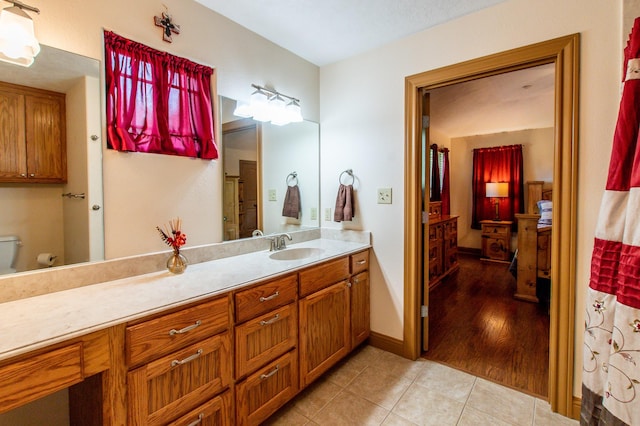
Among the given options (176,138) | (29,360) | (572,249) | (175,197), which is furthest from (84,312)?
(572,249)

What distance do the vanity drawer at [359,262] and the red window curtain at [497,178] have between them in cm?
419

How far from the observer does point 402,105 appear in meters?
2.21

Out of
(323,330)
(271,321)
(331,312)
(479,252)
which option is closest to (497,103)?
(479,252)

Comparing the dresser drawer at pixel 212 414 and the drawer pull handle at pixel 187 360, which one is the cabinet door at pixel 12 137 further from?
the dresser drawer at pixel 212 414

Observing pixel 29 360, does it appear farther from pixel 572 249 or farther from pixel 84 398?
pixel 572 249

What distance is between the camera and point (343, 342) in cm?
211

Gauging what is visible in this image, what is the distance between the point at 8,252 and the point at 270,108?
5.25 ft

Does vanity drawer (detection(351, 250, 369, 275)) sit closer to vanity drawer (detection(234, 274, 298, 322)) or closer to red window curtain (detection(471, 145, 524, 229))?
vanity drawer (detection(234, 274, 298, 322))

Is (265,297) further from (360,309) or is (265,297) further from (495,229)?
(495,229)

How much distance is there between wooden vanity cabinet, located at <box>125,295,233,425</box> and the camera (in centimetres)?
108

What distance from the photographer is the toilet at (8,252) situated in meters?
1.20

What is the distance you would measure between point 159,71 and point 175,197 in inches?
26.9

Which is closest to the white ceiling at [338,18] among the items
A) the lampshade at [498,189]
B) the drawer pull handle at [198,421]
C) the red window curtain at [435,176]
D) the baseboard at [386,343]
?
the drawer pull handle at [198,421]

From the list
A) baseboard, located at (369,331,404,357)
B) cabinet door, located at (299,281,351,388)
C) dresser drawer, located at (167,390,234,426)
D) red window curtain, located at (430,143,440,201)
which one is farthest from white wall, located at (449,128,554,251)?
dresser drawer, located at (167,390,234,426)
